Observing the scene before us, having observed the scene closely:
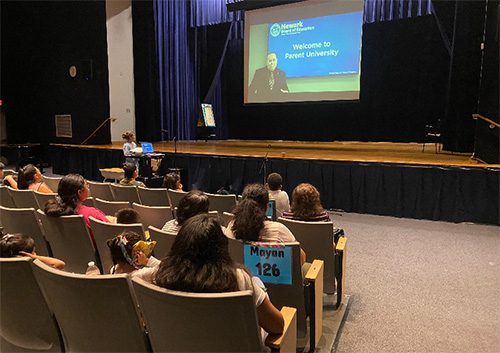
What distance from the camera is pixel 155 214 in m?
3.03

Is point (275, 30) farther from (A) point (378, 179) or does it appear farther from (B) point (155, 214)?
(B) point (155, 214)

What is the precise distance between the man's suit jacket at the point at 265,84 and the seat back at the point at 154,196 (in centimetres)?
555

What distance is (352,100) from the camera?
7.96 m

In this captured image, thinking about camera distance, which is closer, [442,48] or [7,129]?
[442,48]

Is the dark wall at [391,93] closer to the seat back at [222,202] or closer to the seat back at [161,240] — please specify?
the seat back at [222,202]

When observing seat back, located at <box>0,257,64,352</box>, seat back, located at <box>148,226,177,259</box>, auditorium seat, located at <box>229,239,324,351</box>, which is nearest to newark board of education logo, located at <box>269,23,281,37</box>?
seat back, located at <box>148,226,177,259</box>

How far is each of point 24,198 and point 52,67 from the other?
A: 7894 millimetres

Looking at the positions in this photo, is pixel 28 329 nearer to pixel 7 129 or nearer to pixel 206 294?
pixel 206 294

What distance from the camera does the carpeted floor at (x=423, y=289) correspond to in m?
2.38

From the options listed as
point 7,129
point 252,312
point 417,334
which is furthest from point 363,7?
point 7,129

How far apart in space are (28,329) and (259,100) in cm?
793

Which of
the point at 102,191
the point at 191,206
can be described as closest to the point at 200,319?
the point at 191,206

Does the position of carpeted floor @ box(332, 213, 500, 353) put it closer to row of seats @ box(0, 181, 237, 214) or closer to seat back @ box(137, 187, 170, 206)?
row of seats @ box(0, 181, 237, 214)

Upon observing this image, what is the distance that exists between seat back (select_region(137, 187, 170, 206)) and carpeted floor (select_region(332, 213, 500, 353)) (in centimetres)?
186
